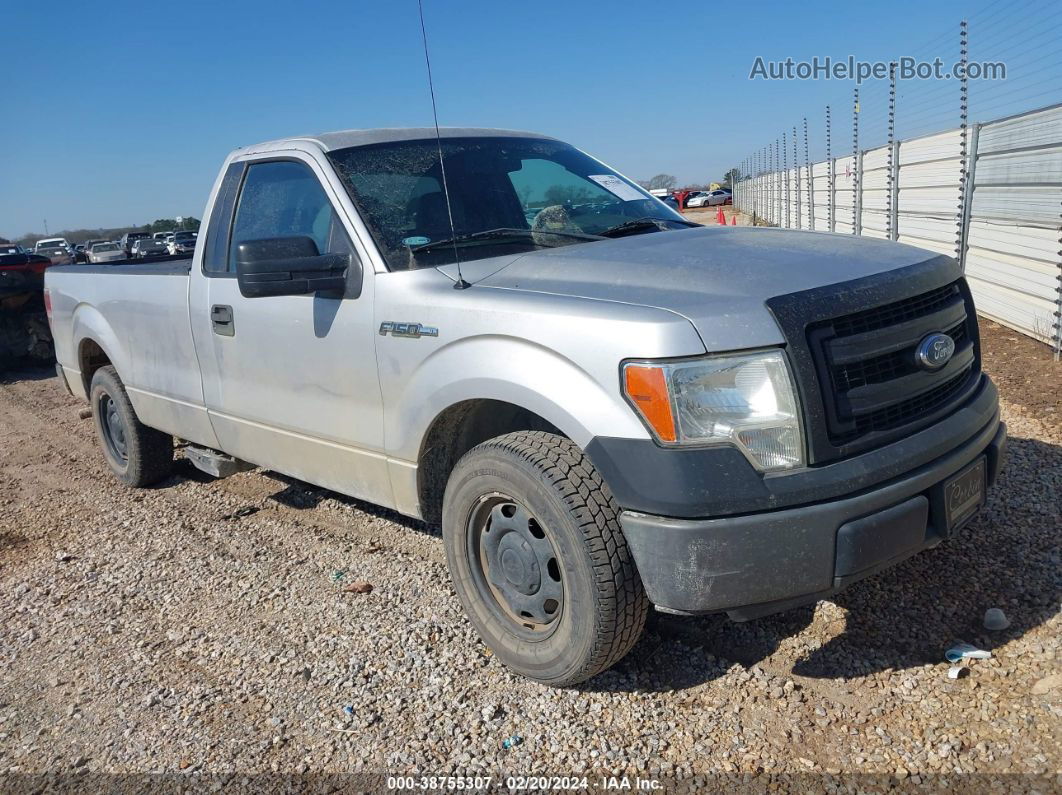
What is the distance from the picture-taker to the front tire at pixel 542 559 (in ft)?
8.75

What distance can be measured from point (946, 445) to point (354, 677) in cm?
226

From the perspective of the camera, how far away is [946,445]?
9.05ft

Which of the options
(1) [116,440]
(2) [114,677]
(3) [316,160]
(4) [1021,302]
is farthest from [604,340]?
(4) [1021,302]

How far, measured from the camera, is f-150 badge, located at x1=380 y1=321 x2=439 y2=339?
10.3ft

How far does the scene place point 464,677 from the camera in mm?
3141

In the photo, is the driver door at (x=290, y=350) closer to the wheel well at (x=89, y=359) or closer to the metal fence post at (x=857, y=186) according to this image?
the wheel well at (x=89, y=359)

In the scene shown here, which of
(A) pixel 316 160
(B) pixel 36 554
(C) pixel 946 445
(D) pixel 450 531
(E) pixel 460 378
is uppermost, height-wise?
(A) pixel 316 160

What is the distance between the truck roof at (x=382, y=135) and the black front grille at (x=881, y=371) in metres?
2.29

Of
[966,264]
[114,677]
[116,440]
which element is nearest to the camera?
[114,677]

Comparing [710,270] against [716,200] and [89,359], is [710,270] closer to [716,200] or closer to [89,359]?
[89,359]

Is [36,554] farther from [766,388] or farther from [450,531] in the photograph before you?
[766,388]

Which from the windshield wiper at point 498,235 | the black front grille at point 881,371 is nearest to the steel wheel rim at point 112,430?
the windshield wiper at point 498,235

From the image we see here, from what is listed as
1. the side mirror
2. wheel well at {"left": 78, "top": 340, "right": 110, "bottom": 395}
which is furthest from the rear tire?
the side mirror

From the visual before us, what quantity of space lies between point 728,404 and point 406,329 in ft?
4.37
